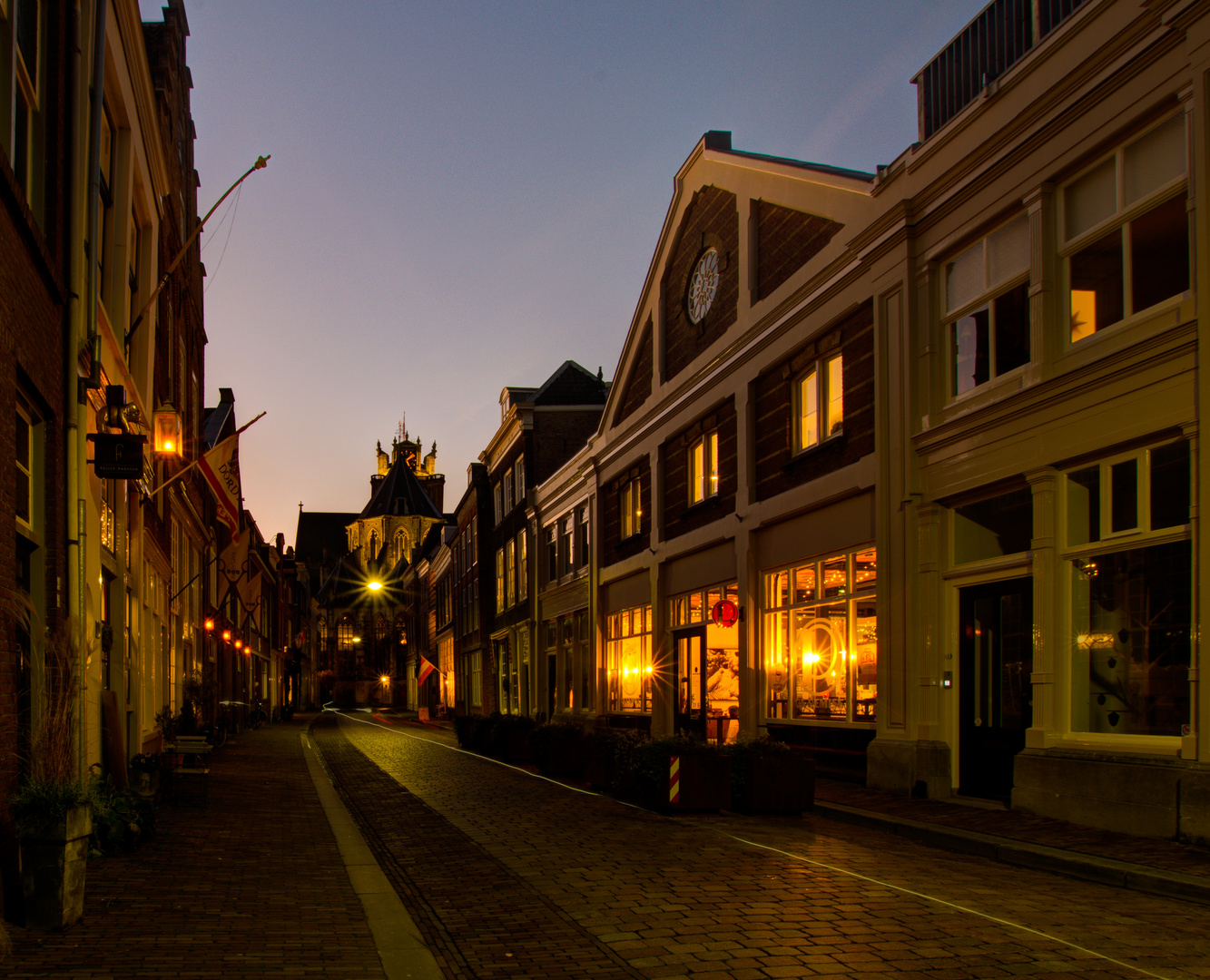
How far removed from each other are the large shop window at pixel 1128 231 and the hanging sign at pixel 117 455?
9770 mm

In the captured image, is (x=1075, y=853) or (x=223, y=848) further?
(x=223, y=848)

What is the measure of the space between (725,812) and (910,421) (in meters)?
5.76

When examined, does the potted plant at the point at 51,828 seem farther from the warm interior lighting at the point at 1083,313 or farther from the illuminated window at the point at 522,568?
the illuminated window at the point at 522,568

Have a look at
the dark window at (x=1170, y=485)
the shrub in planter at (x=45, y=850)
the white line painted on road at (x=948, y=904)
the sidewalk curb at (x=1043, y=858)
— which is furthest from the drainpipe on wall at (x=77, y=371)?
the dark window at (x=1170, y=485)

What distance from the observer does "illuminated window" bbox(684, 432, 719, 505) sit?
2505cm

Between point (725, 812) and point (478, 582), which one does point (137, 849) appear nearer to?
point (725, 812)

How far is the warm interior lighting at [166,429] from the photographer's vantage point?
16.4 metres

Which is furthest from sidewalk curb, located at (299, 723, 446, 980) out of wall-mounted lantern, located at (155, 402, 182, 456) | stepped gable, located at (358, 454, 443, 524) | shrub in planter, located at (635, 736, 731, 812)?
stepped gable, located at (358, 454, 443, 524)

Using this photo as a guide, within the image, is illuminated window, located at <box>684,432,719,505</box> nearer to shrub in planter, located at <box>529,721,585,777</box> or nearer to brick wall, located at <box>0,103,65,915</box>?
shrub in planter, located at <box>529,721,585,777</box>

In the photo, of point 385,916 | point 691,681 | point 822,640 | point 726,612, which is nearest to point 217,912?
point 385,916

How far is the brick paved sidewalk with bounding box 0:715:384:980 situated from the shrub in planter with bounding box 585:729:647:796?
4150 millimetres

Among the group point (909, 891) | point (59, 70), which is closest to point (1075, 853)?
point (909, 891)

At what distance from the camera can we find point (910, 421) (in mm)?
16406

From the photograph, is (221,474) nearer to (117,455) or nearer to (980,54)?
(117,455)
